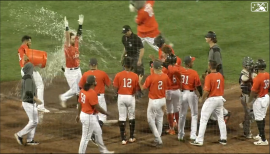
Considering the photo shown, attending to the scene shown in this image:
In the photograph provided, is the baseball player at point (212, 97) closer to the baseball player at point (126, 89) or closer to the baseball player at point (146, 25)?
the baseball player at point (126, 89)

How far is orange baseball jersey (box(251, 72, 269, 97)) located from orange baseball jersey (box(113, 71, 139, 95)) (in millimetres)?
2248

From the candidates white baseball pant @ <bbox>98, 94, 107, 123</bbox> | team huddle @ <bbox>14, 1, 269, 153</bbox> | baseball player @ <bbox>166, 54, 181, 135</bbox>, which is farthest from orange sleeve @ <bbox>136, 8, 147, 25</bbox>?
white baseball pant @ <bbox>98, 94, 107, 123</bbox>

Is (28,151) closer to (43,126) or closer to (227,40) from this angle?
(43,126)

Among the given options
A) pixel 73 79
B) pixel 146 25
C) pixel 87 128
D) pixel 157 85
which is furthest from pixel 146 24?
pixel 87 128

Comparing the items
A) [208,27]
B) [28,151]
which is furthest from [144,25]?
[28,151]

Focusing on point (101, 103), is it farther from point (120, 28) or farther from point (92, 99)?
point (120, 28)

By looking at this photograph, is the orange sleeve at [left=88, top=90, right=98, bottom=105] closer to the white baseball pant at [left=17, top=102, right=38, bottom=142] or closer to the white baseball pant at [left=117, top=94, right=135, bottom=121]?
the white baseball pant at [left=117, top=94, right=135, bottom=121]

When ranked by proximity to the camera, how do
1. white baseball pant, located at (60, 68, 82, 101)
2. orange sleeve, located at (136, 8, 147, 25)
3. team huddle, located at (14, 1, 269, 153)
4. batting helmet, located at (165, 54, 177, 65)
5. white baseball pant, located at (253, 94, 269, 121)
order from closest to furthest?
team huddle, located at (14, 1, 269, 153) → white baseball pant, located at (253, 94, 269, 121) → batting helmet, located at (165, 54, 177, 65) → white baseball pant, located at (60, 68, 82, 101) → orange sleeve, located at (136, 8, 147, 25)

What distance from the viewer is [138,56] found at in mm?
14211

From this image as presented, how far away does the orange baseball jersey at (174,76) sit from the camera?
38.7 ft

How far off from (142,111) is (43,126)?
2.33 metres

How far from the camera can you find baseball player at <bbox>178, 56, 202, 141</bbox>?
1152cm

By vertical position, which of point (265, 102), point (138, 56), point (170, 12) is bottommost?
point (265, 102)

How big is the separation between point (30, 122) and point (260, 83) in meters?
4.40
